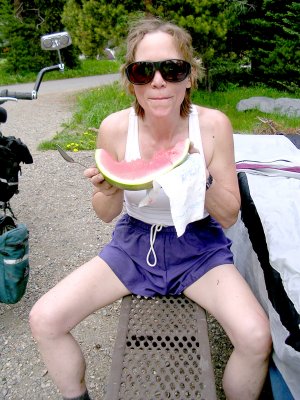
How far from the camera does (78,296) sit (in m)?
2.10

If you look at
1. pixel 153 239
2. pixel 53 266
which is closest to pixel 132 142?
pixel 153 239

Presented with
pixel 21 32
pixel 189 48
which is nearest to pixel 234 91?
pixel 189 48

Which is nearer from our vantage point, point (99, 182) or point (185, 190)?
point (185, 190)

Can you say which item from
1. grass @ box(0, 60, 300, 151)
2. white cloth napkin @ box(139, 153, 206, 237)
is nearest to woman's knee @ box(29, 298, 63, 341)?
white cloth napkin @ box(139, 153, 206, 237)

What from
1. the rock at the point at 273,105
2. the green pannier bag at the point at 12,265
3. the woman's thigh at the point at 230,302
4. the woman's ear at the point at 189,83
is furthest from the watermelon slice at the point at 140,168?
the rock at the point at 273,105

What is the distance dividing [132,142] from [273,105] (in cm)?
669

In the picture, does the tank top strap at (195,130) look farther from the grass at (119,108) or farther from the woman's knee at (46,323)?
Answer: the grass at (119,108)

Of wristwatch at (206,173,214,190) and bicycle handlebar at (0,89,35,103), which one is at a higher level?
wristwatch at (206,173,214,190)

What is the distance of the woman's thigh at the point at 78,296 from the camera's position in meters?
2.05

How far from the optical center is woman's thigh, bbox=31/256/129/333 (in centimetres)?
205

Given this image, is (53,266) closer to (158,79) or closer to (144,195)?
(144,195)

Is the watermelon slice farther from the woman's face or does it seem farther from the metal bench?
the metal bench

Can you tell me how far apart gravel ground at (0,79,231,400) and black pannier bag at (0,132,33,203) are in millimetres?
768

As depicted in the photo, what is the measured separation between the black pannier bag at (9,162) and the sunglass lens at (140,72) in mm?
1415
